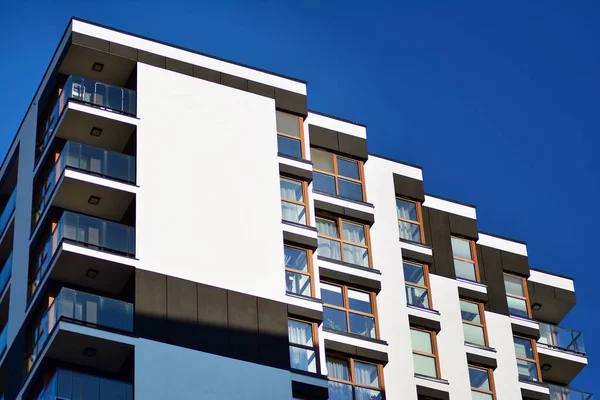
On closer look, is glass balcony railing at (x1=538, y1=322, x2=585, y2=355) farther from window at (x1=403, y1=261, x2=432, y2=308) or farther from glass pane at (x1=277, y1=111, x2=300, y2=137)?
glass pane at (x1=277, y1=111, x2=300, y2=137)

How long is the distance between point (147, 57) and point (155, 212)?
254 inches

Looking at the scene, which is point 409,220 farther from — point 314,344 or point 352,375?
point 314,344

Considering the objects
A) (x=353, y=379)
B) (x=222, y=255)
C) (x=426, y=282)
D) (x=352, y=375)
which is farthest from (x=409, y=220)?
(x=222, y=255)

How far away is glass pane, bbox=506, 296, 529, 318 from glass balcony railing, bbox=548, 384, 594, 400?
2968mm

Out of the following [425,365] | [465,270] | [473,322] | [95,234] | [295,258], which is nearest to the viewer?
[95,234]

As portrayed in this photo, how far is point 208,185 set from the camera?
5494cm

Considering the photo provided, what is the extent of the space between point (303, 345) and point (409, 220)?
939 cm

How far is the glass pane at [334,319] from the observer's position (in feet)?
181

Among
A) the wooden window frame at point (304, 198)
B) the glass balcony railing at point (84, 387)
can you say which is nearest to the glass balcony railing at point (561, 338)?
the wooden window frame at point (304, 198)

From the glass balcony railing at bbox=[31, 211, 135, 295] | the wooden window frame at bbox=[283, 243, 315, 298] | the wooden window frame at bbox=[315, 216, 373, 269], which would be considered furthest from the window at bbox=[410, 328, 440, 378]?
the glass balcony railing at bbox=[31, 211, 135, 295]

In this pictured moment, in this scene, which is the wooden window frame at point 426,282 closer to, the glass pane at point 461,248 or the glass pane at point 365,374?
the glass pane at point 461,248

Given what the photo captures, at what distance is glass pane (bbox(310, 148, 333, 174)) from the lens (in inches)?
2333

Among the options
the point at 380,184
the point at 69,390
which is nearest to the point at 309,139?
the point at 380,184

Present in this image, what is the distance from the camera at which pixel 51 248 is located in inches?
2074
